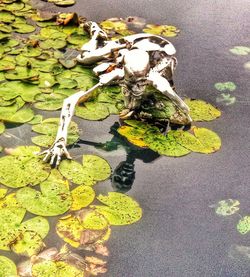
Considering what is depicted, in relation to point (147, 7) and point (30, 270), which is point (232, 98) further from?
point (30, 270)

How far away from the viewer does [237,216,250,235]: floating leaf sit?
159 cm

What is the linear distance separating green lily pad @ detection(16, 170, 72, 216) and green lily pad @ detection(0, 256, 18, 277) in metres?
0.19

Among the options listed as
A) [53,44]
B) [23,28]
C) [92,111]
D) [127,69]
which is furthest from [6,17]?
[127,69]

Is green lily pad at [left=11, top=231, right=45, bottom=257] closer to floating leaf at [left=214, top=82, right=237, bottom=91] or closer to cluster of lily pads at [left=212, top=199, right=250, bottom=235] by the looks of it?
cluster of lily pads at [left=212, top=199, right=250, bottom=235]

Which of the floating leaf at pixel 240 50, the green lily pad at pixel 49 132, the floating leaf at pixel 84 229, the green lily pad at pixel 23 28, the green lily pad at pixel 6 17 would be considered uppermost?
the floating leaf at pixel 240 50

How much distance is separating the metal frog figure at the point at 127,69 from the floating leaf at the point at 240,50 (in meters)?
0.55

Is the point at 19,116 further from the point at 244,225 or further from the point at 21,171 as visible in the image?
the point at 244,225

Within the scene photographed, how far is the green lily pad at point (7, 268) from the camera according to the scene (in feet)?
4.54

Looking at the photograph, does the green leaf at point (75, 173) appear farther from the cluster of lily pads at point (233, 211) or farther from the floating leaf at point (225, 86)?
the floating leaf at point (225, 86)

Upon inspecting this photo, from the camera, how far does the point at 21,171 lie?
5.59ft

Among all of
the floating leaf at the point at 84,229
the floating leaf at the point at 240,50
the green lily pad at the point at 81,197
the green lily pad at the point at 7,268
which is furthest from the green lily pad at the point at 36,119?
the floating leaf at the point at 240,50

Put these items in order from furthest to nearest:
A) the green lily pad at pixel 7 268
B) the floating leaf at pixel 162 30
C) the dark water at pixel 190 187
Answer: the floating leaf at pixel 162 30 → the dark water at pixel 190 187 → the green lily pad at pixel 7 268

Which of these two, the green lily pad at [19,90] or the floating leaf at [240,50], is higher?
the floating leaf at [240,50]

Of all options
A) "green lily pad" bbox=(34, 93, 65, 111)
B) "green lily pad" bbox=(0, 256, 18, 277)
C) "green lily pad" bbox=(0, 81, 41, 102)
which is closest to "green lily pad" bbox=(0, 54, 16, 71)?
"green lily pad" bbox=(0, 81, 41, 102)
